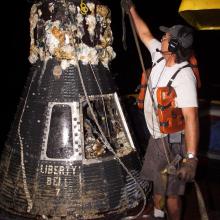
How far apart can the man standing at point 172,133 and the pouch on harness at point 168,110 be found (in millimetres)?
48

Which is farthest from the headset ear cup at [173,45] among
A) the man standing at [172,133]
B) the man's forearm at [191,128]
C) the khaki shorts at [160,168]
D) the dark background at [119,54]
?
the dark background at [119,54]

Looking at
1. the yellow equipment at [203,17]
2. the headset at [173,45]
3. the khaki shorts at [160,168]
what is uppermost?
the yellow equipment at [203,17]

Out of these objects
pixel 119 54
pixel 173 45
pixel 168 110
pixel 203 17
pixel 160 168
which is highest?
pixel 203 17

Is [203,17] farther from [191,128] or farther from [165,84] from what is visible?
[191,128]

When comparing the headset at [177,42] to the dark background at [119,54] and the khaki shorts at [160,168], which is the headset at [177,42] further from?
the dark background at [119,54]

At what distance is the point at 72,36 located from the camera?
406cm

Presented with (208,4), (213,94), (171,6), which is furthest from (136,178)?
(171,6)

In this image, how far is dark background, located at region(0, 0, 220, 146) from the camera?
1441 cm

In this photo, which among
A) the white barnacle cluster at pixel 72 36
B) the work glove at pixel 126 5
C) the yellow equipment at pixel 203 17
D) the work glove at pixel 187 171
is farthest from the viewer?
the yellow equipment at pixel 203 17

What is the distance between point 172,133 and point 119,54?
24227 mm

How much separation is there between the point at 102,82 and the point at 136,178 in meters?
1.30

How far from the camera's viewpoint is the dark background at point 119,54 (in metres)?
14.4

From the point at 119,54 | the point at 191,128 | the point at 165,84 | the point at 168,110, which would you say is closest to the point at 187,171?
the point at 191,128

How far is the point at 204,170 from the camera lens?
6402 mm
